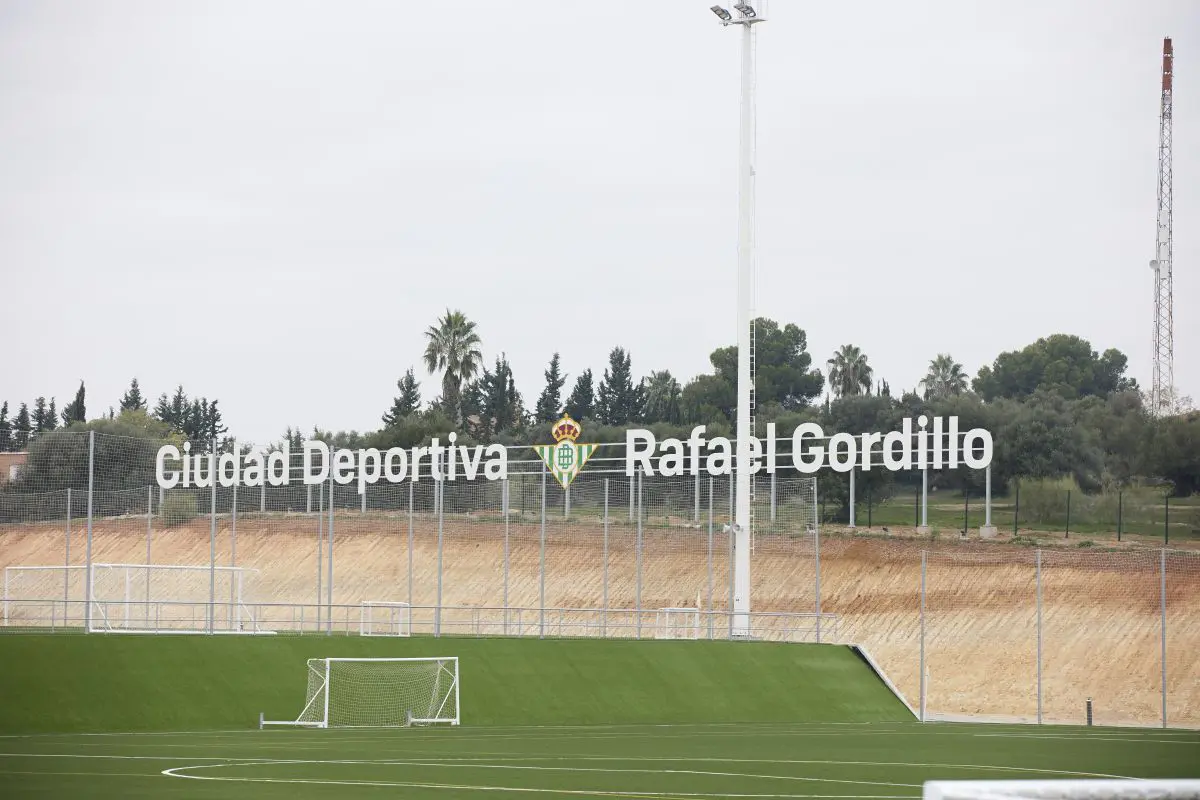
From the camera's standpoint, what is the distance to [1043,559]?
5456 centimetres

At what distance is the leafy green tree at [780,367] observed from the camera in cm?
10400

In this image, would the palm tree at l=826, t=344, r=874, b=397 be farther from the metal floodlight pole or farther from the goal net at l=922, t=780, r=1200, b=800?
the goal net at l=922, t=780, r=1200, b=800

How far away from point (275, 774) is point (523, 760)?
3.70m

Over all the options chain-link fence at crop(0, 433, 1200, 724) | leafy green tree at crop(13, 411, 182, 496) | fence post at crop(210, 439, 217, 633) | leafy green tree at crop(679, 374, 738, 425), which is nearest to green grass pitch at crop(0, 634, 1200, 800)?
fence post at crop(210, 439, 217, 633)

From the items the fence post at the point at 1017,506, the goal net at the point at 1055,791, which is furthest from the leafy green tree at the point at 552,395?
the goal net at the point at 1055,791

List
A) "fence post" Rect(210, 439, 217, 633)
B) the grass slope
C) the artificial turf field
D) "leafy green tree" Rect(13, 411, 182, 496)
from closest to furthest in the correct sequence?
the artificial turf field
the grass slope
"fence post" Rect(210, 439, 217, 633)
"leafy green tree" Rect(13, 411, 182, 496)

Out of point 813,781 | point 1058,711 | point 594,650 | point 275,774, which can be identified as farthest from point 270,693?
point 1058,711

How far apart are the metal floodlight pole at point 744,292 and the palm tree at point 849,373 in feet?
221

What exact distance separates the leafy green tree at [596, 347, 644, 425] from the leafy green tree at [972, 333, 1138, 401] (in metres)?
23.6

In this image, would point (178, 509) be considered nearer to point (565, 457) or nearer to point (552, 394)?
point (565, 457)

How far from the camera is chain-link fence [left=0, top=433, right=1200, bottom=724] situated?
41812 mm

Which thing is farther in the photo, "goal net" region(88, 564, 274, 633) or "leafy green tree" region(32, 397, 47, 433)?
"leafy green tree" region(32, 397, 47, 433)

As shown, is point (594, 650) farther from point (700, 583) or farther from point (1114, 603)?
point (1114, 603)

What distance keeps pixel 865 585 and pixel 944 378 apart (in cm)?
5449
